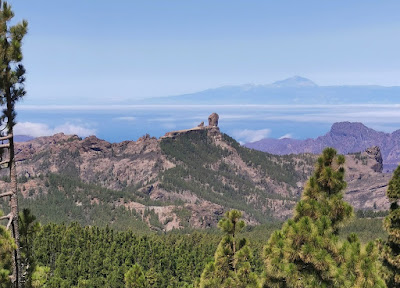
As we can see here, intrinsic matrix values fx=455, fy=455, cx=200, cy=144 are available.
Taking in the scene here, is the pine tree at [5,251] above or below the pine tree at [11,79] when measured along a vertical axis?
below

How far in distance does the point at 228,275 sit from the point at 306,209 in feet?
37.5

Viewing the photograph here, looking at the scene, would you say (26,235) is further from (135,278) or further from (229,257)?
(135,278)

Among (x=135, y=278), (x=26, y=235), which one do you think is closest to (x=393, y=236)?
(x=26, y=235)

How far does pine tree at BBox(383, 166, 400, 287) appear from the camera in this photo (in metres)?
38.1

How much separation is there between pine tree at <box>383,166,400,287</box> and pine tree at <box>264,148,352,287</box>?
11.7 meters

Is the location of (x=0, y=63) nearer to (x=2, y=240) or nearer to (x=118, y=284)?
(x=2, y=240)

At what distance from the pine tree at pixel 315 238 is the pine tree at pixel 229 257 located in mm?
6612

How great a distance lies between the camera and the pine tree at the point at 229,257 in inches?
1404

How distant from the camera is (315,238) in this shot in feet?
84.2

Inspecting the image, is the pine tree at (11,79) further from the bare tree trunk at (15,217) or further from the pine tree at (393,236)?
the pine tree at (393,236)

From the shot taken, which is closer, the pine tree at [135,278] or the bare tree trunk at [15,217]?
the bare tree trunk at [15,217]

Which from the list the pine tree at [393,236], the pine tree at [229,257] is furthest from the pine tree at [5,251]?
the pine tree at [393,236]

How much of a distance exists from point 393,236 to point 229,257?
46.6ft

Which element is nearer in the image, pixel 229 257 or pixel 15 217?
pixel 15 217
